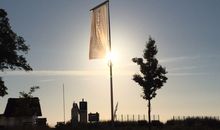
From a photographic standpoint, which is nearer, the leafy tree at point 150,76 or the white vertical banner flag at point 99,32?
the white vertical banner flag at point 99,32

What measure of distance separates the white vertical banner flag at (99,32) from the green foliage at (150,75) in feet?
76.8

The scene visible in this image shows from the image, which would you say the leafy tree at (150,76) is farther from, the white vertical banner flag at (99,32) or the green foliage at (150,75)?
the white vertical banner flag at (99,32)

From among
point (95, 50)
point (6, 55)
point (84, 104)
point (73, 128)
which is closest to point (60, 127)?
point (73, 128)

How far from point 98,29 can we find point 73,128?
2732cm

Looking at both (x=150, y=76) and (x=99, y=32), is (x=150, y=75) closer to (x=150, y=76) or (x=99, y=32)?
(x=150, y=76)

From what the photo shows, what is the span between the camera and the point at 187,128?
2109 inches

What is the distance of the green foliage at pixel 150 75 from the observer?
5425 centimetres

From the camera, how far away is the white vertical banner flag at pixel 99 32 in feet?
102

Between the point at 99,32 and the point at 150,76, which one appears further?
the point at 150,76

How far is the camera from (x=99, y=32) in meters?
31.3

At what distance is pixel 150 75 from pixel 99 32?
23903 millimetres

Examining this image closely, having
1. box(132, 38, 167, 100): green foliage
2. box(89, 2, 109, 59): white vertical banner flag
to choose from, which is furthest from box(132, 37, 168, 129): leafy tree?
box(89, 2, 109, 59): white vertical banner flag

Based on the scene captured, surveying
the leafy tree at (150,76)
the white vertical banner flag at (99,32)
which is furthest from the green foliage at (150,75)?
the white vertical banner flag at (99,32)

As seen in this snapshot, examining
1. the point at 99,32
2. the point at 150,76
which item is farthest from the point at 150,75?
the point at 99,32
